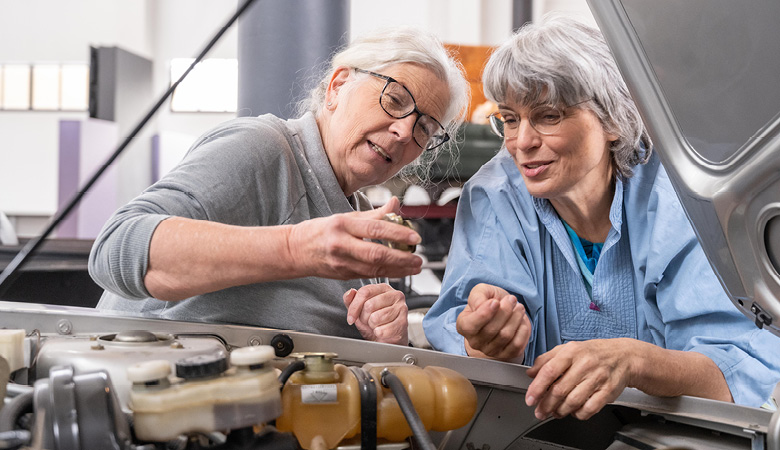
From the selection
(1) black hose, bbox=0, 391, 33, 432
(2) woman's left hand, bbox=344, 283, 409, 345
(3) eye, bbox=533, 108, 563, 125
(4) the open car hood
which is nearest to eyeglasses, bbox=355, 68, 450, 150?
(3) eye, bbox=533, 108, 563, 125

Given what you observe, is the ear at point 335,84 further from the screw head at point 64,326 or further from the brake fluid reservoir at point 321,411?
the brake fluid reservoir at point 321,411

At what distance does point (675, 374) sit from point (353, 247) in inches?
21.0

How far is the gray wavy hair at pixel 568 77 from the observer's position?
134cm

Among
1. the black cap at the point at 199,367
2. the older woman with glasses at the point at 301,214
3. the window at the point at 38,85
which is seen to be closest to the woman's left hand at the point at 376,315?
the older woman with glasses at the point at 301,214

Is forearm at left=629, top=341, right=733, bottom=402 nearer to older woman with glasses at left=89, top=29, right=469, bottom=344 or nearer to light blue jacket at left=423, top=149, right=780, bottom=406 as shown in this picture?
light blue jacket at left=423, top=149, right=780, bottom=406

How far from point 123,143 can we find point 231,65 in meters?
7.42

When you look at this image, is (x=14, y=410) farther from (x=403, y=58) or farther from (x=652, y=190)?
(x=652, y=190)

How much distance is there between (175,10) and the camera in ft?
28.6

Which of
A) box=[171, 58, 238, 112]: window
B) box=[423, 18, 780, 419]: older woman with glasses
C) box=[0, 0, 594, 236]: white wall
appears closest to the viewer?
box=[423, 18, 780, 419]: older woman with glasses

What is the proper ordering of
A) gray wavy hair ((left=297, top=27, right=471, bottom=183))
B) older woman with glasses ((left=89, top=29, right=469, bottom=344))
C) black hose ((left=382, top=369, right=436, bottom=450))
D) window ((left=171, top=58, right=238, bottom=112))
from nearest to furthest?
black hose ((left=382, top=369, right=436, bottom=450))
older woman with glasses ((left=89, top=29, right=469, bottom=344))
gray wavy hair ((left=297, top=27, right=471, bottom=183))
window ((left=171, top=58, right=238, bottom=112))

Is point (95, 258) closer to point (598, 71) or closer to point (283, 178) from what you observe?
point (283, 178)

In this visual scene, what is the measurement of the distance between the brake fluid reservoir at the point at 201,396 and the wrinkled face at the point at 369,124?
783mm

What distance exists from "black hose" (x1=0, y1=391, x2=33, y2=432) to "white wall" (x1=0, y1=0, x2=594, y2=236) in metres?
8.13

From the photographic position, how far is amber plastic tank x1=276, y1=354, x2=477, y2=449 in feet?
2.62
